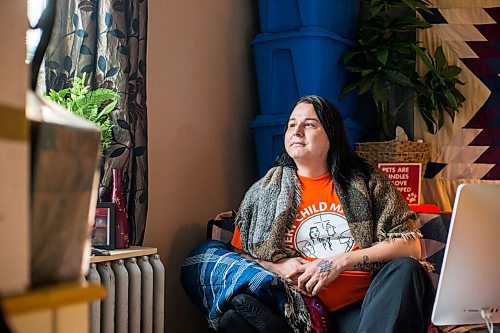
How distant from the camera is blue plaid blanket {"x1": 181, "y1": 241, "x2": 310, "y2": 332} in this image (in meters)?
2.45

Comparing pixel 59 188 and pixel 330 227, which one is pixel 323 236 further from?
pixel 59 188

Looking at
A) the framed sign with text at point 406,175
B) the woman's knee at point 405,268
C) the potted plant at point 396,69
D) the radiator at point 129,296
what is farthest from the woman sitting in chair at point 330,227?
the potted plant at point 396,69

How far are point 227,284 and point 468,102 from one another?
175 centimetres

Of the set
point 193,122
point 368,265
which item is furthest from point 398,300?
point 193,122

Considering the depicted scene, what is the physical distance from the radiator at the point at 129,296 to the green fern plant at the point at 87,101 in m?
0.42

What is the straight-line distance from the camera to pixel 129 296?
8.23ft

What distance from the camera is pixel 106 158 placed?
259 cm

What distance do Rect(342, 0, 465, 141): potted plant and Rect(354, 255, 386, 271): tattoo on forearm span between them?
111 centimetres

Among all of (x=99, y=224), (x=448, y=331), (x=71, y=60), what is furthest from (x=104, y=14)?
(x=448, y=331)

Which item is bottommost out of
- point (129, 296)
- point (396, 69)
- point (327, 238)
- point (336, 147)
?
point (129, 296)

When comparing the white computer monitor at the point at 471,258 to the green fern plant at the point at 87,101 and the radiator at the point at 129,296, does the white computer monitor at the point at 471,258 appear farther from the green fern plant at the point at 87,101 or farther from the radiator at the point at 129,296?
the green fern plant at the point at 87,101

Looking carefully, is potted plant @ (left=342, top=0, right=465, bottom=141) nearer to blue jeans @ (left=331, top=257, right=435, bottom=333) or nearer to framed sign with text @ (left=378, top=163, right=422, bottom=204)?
framed sign with text @ (left=378, top=163, right=422, bottom=204)

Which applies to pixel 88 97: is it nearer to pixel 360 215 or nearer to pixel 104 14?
pixel 104 14

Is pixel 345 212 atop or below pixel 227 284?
atop
